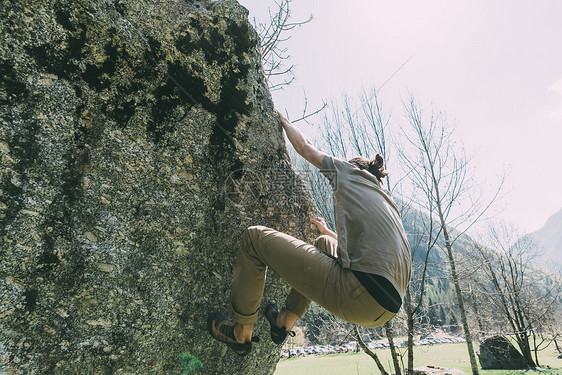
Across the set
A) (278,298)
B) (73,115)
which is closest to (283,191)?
(278,298)

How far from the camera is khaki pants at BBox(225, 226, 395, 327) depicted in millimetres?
2145

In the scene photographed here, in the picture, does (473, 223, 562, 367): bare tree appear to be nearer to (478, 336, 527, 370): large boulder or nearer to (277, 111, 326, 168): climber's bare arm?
(478, 336, 527, 370): large boulder

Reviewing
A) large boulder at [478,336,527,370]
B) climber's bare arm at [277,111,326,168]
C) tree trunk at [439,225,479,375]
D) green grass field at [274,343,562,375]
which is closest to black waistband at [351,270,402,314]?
climber's bare arm at [277,111,326,168]

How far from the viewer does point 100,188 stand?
221 cm

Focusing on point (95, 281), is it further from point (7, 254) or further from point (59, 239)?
point (7, 254)

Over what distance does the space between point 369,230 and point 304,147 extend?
135 cm

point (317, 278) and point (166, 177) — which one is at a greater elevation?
point (166, 177)

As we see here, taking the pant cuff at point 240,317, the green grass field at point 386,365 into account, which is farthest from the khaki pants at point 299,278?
the green grass field at point 386,365

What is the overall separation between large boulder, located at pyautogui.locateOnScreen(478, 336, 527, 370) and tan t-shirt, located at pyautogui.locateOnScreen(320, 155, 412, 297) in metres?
18.4

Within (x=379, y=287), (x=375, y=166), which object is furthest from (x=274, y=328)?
(x=375, y=166)

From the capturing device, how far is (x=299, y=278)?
2.36m

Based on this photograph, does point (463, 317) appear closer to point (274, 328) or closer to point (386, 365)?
point (274, 328)

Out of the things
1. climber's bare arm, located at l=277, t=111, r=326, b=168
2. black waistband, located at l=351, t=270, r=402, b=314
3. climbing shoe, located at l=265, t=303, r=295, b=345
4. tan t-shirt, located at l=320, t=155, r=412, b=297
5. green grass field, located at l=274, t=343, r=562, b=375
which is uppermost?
climber's bare arm, located at l=277, t=111, r=326, b=168

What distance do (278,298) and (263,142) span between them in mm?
1755
